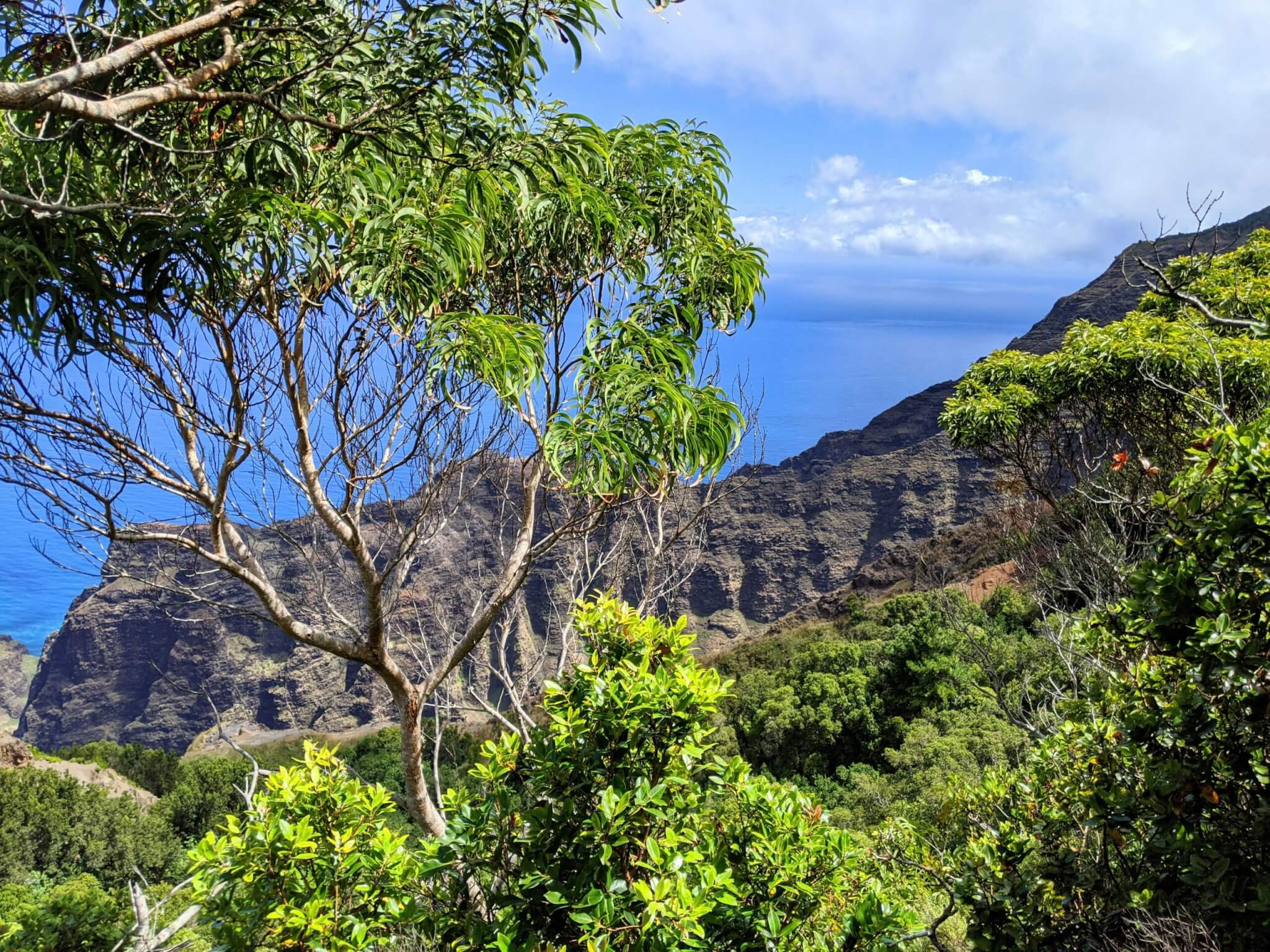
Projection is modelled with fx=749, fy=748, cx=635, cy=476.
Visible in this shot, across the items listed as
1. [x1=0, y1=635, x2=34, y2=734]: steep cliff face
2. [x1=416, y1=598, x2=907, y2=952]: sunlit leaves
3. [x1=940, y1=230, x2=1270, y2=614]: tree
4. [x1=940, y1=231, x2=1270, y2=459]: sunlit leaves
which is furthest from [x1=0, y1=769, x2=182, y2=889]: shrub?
[x1=0, y1=635, x2=34, y2=734]: steep cliff face

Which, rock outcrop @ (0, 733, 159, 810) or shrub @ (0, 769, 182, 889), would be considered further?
rock outcrop @ (0, 733, 159, 810)

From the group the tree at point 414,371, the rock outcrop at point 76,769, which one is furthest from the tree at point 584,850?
the rock outcrop at point 76,769

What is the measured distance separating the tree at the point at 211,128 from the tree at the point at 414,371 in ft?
0.42

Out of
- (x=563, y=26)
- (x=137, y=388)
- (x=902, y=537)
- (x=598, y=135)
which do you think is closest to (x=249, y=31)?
(x=563, y=26)

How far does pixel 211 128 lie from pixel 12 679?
3894 inches

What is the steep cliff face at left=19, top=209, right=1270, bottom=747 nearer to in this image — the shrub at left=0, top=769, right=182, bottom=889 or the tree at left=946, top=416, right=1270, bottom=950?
the shrub at left=0, top=769, right=182, bottom=889

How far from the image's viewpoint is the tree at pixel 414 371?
303cm

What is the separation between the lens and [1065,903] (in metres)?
2.39

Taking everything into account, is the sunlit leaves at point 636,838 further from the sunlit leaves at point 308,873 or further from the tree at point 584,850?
the sunlit leaves at point 308,873

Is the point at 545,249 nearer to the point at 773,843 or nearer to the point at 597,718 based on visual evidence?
the point at 597,718

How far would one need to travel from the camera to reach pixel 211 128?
287cm

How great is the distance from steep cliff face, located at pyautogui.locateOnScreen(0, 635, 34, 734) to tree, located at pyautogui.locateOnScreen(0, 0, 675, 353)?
81.7 meters

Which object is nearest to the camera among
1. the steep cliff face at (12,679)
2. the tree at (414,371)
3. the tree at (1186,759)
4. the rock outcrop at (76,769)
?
the tree at (1186,759)

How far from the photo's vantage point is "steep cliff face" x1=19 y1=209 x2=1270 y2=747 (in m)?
53.0
